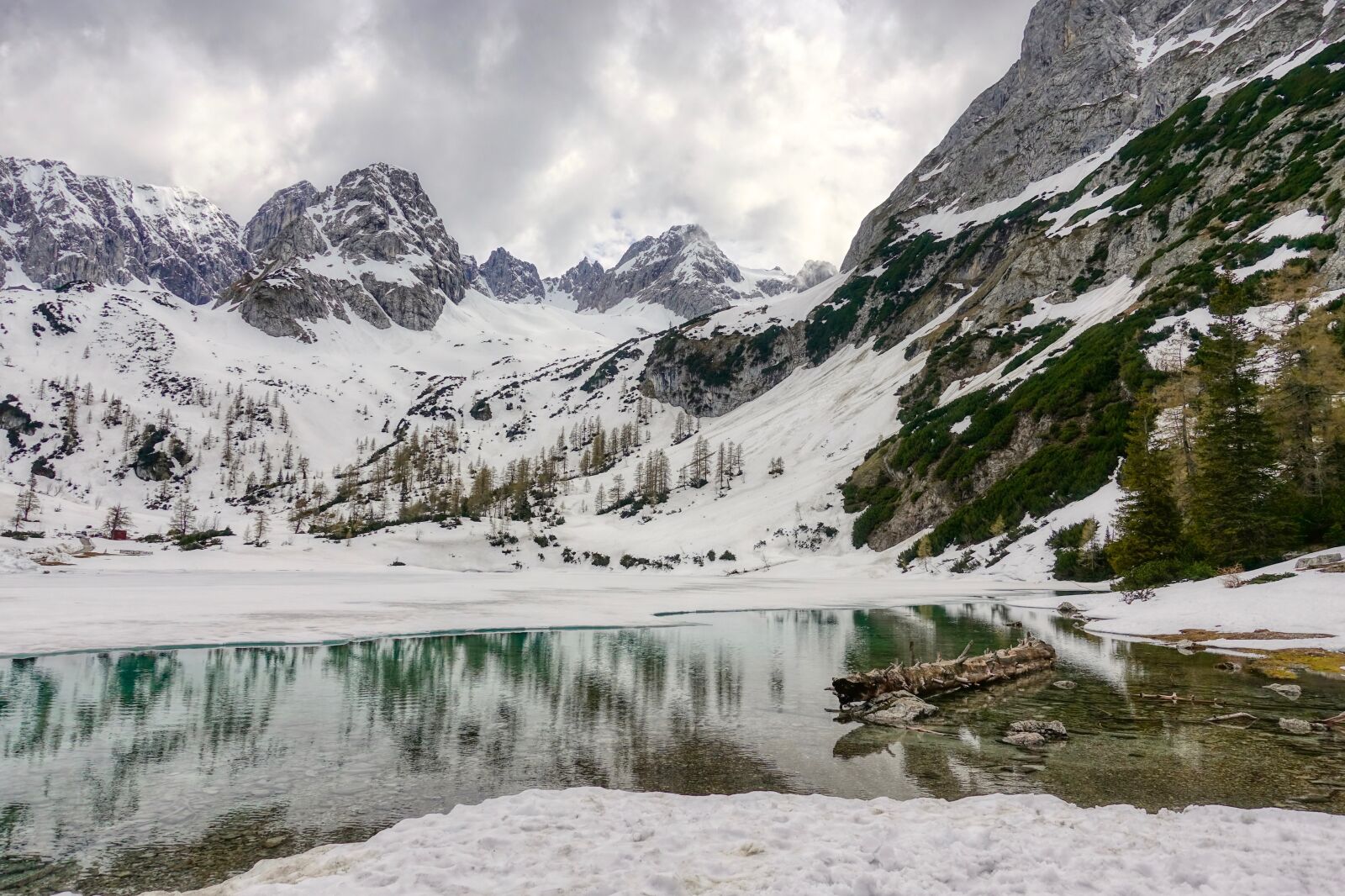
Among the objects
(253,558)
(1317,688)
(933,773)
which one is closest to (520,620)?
(933,773)

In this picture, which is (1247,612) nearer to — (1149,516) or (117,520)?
(1149,516)

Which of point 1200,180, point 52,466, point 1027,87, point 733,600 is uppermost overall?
point 1027,87

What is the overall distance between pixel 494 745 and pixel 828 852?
8743 mm

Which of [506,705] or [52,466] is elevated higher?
[52,466]

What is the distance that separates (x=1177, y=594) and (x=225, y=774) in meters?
38.1

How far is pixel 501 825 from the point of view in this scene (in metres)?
8.97

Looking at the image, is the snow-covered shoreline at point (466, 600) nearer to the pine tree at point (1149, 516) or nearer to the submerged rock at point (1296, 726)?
the pine tree at point (1149, 516)

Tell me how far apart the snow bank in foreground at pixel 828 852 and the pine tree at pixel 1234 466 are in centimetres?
3245

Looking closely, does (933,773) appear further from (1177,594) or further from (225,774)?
(1177,594)

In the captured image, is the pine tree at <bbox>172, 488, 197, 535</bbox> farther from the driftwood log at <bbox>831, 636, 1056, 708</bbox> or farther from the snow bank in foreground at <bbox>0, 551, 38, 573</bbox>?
the driftwood log at <bbox>831, 636, 1056, 708</bbox>

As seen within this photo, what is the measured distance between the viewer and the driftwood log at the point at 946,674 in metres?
17.1

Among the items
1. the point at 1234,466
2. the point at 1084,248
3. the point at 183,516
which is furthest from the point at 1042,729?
the point at 183,516

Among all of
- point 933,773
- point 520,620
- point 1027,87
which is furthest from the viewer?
point 1027,87

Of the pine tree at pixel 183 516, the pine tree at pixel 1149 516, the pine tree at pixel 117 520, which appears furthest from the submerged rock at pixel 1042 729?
the pine tree at pixel 117 520
